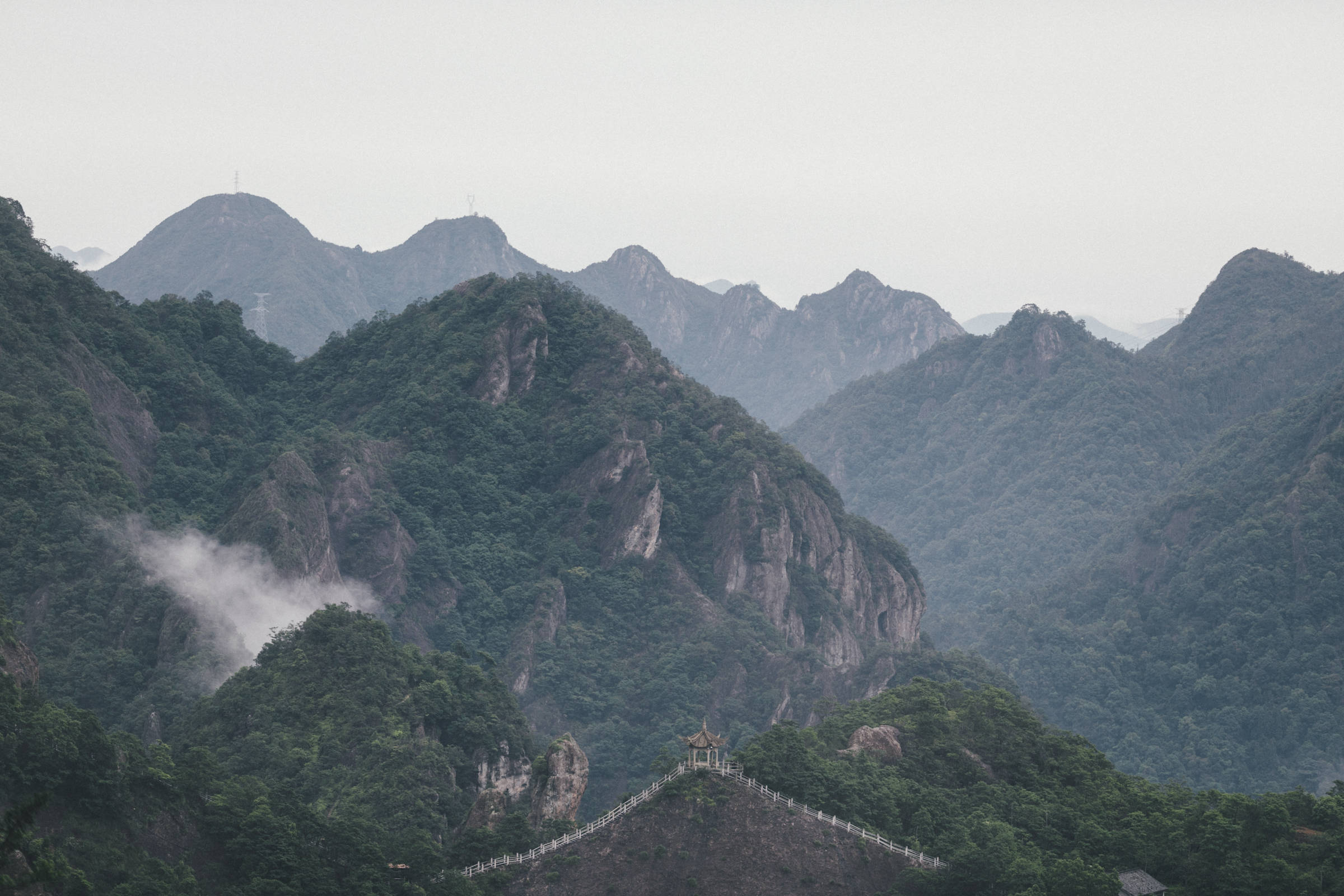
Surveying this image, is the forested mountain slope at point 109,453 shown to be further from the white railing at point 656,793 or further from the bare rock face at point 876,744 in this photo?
the bare rock face at point 876,744

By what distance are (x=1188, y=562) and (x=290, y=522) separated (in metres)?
86.4

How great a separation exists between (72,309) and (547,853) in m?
62.3

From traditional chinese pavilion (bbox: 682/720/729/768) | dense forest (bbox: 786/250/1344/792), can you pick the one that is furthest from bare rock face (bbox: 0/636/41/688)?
dense forest (bbox: 786/250/1344/792)

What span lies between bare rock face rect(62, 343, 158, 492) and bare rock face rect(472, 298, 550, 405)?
28.1 m

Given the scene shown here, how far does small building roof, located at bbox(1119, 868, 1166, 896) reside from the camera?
170 feet

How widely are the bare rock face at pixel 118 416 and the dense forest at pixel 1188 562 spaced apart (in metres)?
77.3

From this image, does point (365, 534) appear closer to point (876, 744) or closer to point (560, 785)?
point (560, 785)

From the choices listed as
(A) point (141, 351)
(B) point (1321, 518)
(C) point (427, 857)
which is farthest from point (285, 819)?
(B) point (1321, 518)

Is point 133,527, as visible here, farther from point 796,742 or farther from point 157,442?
point 796,742

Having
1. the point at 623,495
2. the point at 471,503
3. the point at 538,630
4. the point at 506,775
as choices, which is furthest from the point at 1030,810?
the point at 471,503

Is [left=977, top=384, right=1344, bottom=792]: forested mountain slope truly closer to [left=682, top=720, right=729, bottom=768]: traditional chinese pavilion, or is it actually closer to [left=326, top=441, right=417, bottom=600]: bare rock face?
[left=326, top=441, right=417, bottom=600]: bare rock face

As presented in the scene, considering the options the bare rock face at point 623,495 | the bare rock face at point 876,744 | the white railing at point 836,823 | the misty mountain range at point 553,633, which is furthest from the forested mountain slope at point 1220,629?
the white railing at point 836,823

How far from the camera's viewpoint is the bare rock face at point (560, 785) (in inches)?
2566

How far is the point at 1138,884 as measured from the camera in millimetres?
52469
